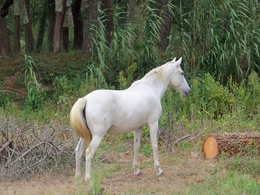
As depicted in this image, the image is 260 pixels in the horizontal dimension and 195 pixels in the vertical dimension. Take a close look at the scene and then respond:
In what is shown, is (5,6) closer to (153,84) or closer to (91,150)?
(153,84)

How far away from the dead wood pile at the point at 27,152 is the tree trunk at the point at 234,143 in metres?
2.49

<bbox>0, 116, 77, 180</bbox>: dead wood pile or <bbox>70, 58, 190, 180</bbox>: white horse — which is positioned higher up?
<bbox>70, 58, 190, 180</bbox>: white horse

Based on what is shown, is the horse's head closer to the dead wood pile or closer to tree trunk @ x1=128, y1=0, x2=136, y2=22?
the dead wood pile

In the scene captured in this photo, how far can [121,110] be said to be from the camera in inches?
336

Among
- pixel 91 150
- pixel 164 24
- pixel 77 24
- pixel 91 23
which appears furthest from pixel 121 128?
pixel 77 24

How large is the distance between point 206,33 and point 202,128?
406 cm

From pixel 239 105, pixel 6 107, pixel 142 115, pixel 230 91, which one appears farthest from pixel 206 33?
pixel 142 115

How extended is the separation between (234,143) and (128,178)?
213 centimetres

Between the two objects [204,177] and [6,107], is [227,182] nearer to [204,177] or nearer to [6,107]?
[204,177]

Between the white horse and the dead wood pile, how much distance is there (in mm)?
910

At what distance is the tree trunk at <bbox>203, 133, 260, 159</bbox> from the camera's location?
32.4 feet

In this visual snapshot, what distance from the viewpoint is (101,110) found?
8.22 m

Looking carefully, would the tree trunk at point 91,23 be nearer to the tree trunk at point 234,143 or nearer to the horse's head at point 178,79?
the horse's head at point 178,79

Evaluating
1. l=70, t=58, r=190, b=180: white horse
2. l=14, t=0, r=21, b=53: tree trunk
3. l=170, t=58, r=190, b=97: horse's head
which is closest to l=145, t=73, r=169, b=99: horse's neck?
l=70, t=58, r=190, b=180: white horse
